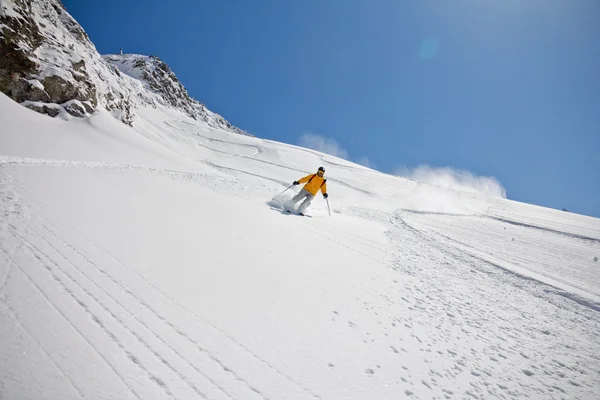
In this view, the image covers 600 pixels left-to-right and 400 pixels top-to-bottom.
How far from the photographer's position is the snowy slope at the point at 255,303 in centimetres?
260

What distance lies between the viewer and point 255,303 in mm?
4023

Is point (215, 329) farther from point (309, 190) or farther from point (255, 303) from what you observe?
point (309, 190)

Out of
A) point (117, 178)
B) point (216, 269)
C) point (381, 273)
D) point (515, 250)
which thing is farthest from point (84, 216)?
point (515, 250)

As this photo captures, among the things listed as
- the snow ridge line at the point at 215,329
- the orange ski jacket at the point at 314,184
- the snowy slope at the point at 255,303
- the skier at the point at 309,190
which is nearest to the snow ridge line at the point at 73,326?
the snowy slope at the point at 255,303

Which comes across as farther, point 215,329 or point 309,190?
point 309,190

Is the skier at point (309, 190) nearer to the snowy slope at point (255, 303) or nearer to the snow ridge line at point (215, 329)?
the snowy slope at point (255, 303)

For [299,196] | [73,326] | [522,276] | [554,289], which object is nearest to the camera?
[73,326]

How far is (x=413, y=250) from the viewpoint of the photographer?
8578mm

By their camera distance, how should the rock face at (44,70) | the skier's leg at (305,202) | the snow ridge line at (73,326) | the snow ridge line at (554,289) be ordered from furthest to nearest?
the rock face at (44,70)
the skier's leg at (305,202)
the snow ridge line at (554,289)
the snow ridge line at (73,326)

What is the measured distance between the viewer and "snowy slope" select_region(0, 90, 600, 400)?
2.60 metres

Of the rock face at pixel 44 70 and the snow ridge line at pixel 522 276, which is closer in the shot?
the snow ridge line at pixel 522 276

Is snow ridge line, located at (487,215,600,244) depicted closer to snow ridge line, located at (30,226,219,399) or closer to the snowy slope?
the snowy slope

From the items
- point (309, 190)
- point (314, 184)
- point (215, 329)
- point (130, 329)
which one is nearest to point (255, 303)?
point (215, 329)

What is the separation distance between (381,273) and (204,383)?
187 inches
